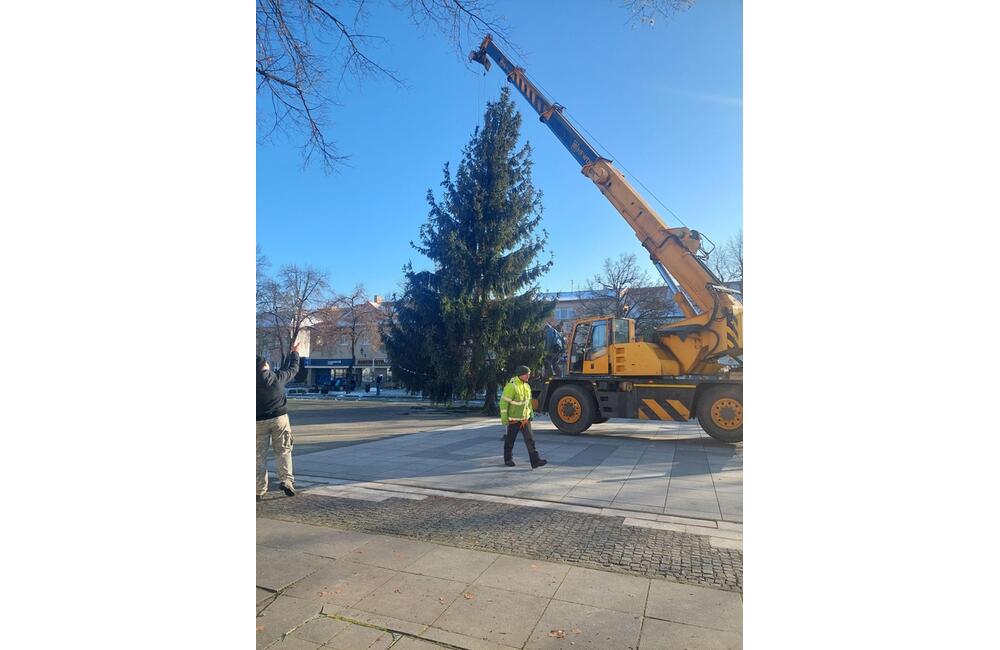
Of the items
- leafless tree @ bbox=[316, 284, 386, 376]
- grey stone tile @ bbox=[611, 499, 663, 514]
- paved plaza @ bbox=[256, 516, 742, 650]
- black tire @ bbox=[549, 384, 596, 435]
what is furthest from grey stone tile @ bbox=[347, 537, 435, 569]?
leafless tree @ bbox=[316, 284, 386, 376]

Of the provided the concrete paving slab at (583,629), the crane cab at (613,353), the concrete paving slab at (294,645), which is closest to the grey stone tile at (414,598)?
the concrete paving slab at (294,645)

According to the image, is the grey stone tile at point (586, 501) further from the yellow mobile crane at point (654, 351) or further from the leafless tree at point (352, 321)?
the leafless tree at point (352, 321)

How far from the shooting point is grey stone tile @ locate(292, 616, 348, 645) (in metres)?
2.34

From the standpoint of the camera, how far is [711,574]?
10.5ft

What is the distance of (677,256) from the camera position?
31.8 feet

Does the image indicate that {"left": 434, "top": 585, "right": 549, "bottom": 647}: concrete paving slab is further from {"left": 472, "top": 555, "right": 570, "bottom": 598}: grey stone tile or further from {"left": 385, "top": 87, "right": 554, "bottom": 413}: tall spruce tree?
{"left": 385, "top": 87, "right": 554, "bottom": 413}: tall spruce tree

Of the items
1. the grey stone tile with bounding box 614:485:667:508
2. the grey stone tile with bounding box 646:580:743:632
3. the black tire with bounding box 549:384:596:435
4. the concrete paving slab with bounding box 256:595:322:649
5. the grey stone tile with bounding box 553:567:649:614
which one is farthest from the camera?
the black tire with bounding box 549:384:596:435

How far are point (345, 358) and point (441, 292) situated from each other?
81.5 feet

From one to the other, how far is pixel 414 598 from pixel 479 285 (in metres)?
14.5

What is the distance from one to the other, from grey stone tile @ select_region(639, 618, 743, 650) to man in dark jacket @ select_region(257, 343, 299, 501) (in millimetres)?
4183

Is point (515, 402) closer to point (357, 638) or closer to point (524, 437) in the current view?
point (524, 437)
